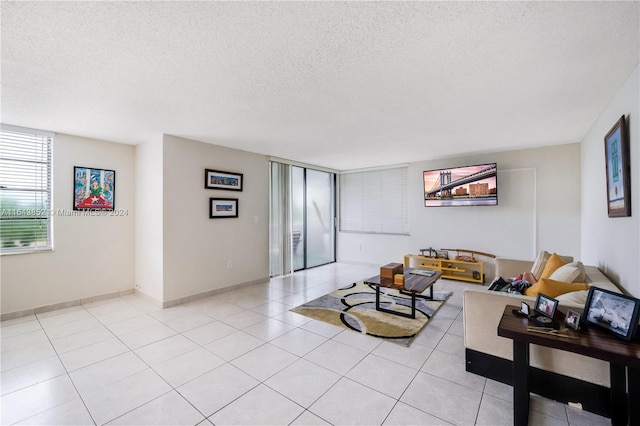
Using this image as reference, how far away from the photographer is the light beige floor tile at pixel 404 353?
8.02 ft

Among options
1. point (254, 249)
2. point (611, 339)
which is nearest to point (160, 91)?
point (254, 249)

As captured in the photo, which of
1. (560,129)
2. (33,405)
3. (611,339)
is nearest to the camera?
(611,339)

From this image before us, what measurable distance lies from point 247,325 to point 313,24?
3.02 m

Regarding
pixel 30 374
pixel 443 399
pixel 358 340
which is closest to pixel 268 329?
pixel 358 340

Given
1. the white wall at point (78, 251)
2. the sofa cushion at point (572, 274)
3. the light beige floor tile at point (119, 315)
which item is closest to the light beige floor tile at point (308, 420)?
the sofa cushion at point (572, 274)

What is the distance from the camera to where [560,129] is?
3664 mm

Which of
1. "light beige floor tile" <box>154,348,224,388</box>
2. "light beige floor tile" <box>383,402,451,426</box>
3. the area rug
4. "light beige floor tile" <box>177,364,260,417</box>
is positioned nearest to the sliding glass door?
the area rug

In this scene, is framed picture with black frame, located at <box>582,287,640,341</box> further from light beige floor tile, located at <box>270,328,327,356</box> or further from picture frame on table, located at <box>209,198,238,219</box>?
picture frame on table, located at <box>209,198,238,219</box>

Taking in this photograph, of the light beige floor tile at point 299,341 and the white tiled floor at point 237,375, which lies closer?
the white tiled floor at point 237,375

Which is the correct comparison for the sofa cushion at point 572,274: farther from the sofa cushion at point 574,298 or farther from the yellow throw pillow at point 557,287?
the sofa cushion at point 574,298

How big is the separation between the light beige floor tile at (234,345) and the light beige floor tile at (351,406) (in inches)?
39.1

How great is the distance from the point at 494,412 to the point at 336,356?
1.24 m

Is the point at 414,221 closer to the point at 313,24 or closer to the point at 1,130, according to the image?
the point at 313,24

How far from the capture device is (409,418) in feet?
5.89
